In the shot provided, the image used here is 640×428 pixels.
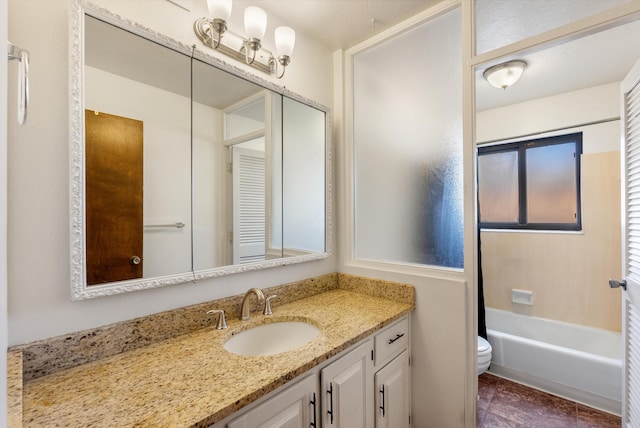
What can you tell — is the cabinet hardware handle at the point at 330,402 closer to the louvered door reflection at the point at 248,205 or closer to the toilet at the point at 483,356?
the louvered door reflection at the point at 248,205

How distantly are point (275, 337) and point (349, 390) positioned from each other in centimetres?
41

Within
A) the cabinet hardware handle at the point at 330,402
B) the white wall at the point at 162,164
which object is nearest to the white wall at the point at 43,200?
the white wall at the point at 162,164

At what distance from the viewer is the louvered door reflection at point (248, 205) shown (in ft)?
4.46

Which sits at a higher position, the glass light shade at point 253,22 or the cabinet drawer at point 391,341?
the glass light shade at point 253,22

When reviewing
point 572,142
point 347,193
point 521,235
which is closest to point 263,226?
point 347,193

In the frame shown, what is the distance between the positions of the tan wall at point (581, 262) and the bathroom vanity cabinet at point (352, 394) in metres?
1.90

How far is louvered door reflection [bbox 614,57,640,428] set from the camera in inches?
52.5

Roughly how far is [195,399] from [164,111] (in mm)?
999

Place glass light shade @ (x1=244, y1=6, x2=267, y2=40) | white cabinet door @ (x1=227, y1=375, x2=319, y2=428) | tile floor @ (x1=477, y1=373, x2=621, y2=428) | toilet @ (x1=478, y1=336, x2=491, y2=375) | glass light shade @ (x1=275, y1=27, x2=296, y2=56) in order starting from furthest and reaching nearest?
toilet @ (x1=478, y1=336, x2=491, y2=375) < tile floor @ (x1=477, y1=373, x2=621, y2=428) < glass light shade @ (x1=275, y1=27, x2=296, y2=56) < glass light shade @ (x1=244, y1=6, x2=267, y2=40) < white cabinet door @ (x1=227, y1=375, x2=319, y2=428)

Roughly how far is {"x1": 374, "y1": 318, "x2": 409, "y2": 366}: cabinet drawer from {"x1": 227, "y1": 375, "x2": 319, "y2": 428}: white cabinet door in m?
0.42

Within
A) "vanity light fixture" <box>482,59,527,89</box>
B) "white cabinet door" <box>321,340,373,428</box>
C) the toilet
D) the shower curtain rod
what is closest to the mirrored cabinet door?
"white cabinet door" <box>321,340,373,428</box>

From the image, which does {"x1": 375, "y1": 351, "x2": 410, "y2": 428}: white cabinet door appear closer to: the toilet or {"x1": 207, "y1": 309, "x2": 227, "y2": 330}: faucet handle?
{"x1": 207, "y1": 309, "x2": 227, "y2": 330}: faucet handle

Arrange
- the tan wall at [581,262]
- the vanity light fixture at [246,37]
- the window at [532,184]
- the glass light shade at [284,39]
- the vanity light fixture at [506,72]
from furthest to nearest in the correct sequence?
the window at [532,184] → the tan wall at [581,262] → the vanity light fixture at [506,72] → the glass light shade at [284,39] → the vanity light fixture at [246,37]

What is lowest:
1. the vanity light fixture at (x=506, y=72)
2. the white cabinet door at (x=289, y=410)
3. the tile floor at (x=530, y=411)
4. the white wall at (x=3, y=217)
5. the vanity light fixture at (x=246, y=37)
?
the tile floor at (x=530, y=411)
